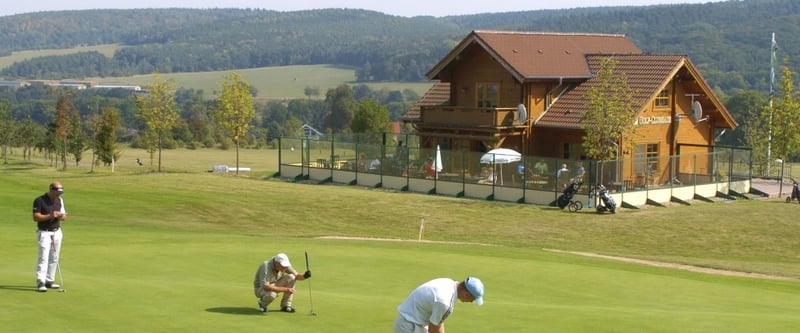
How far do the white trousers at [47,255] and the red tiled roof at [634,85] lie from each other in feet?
113

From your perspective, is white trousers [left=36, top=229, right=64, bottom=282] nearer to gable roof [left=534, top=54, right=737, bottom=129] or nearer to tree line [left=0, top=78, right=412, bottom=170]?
gable roof [left=534, top=54, right=737, bottom=129]

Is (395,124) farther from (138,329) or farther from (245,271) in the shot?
(138,329)

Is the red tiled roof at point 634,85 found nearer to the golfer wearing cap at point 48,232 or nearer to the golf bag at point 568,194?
the golf bag at point 568,194

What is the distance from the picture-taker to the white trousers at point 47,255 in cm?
1736

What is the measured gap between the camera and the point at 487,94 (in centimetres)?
5394

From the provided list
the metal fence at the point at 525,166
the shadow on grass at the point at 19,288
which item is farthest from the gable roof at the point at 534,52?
the shadow on grass at the point at 19,288

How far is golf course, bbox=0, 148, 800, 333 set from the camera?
16.4 metres

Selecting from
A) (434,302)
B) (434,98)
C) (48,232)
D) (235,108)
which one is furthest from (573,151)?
(434,302)

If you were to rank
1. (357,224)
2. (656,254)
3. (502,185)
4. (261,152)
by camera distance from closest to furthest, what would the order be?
1. (656,254)
2. (357,224)
3. (502,185)
4. (261,152)

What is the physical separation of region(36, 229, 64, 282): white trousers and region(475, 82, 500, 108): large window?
123ft

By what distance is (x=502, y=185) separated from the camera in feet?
152

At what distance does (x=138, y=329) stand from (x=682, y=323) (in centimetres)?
866

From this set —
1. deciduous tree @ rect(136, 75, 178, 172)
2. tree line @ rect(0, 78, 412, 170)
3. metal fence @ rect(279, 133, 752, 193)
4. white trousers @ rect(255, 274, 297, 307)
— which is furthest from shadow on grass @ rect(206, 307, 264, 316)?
deciduous tree @ rect(136, 75, 178, 172)

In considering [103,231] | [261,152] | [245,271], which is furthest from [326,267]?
[261,152]
